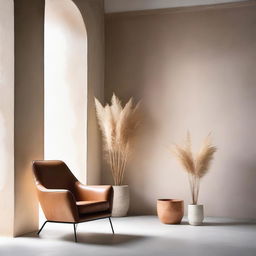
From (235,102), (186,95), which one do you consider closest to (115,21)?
(186,95)

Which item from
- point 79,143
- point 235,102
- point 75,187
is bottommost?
point 75,187

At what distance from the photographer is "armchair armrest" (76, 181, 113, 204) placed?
4629mm

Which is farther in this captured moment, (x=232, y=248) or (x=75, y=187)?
(x=75, y=187)

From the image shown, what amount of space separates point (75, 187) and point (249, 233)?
1.95 m

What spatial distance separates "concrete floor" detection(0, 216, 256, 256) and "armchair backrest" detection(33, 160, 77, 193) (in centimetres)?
49

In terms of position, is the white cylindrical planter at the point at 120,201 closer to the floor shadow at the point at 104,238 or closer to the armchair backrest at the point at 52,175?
the armchair backrest at the point at 52,175

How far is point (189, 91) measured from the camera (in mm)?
5879

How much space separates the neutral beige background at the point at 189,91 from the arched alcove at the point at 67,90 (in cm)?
62

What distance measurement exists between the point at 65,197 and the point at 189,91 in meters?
2.53

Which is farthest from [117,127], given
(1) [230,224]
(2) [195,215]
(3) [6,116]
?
(1) [230,224]

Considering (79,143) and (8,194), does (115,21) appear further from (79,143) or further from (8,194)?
(8,194)

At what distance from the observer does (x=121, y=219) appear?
553 cm

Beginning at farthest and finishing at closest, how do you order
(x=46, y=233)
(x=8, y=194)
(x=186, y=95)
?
(x=186, y=95) < (x=46, y=233) < (x=8, y=194)

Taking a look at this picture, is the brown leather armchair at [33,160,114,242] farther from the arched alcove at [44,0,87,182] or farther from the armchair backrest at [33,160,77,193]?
the arched alcove at [44,0,87,182]
